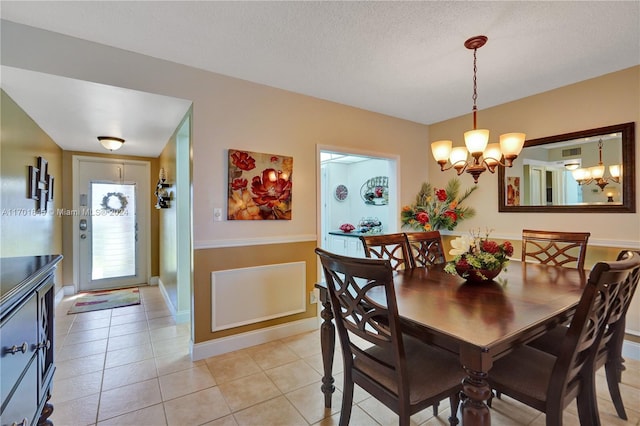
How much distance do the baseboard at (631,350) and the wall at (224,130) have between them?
2.79 meters

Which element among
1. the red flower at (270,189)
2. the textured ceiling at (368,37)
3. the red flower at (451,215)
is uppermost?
the textured ceiling at (368,37)

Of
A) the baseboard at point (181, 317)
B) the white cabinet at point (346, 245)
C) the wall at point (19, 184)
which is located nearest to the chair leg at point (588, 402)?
the white cabinet at point (346, 245)

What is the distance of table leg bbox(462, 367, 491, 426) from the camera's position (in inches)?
43.9

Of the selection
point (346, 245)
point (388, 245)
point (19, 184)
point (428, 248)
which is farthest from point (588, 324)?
point (19, 184)

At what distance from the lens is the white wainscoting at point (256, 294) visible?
2.67 meters

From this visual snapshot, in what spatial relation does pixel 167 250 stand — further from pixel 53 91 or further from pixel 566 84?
pixel 566 84

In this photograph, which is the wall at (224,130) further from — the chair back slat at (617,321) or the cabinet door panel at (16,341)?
the chair back slat at (617,321)

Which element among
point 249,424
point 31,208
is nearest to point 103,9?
point 31,208

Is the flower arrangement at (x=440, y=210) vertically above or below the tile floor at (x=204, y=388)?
above

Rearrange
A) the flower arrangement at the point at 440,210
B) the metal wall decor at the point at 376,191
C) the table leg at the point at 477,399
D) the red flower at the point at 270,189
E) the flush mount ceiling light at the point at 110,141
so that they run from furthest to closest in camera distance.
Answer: the metal wall decor at the point at 376,191, the flower arrangement at the point at 440,210, the flush mount ceiling light at the point at 110,141, the red flower at the point at 270,189, the table leg at the point at 477,399

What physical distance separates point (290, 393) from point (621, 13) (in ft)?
10.7

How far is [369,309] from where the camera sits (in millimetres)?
1489

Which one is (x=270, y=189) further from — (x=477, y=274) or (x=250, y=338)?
(x=477, y=274)

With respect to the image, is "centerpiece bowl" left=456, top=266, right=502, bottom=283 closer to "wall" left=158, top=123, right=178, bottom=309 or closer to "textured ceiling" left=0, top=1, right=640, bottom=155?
"textured ceiling" left=0, top=1, right=640, bottom=155
